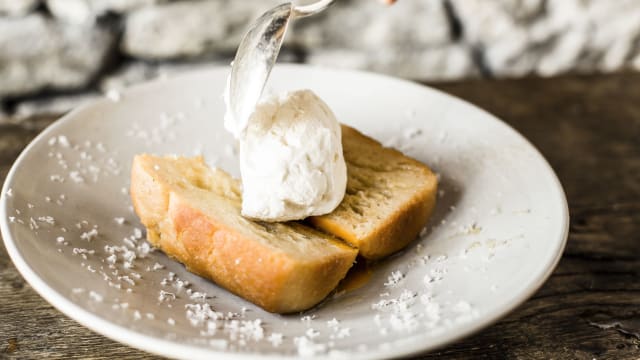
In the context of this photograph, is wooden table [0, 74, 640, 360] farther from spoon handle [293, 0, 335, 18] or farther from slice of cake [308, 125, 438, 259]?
spoon handle [293, 0, 335, 18]

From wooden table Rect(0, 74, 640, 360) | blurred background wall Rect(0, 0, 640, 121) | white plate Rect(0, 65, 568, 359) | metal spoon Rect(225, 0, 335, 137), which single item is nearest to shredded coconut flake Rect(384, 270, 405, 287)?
white plate Rect(0, 65, 568, 359)

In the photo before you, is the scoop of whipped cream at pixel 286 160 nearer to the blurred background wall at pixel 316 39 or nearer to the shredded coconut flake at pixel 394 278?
the shredded coconut flake at pixel 394 278

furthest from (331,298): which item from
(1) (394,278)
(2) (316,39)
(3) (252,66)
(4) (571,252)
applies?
(2) (316,39)

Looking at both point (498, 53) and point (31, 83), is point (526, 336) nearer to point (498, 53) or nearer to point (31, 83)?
point (498, 53)

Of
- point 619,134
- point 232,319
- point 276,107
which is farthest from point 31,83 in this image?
point 619,134

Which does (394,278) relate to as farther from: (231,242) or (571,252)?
(571,252)

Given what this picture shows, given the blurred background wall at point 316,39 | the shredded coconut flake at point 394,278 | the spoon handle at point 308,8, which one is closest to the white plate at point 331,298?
the shredded coconut flake at point 394,278
